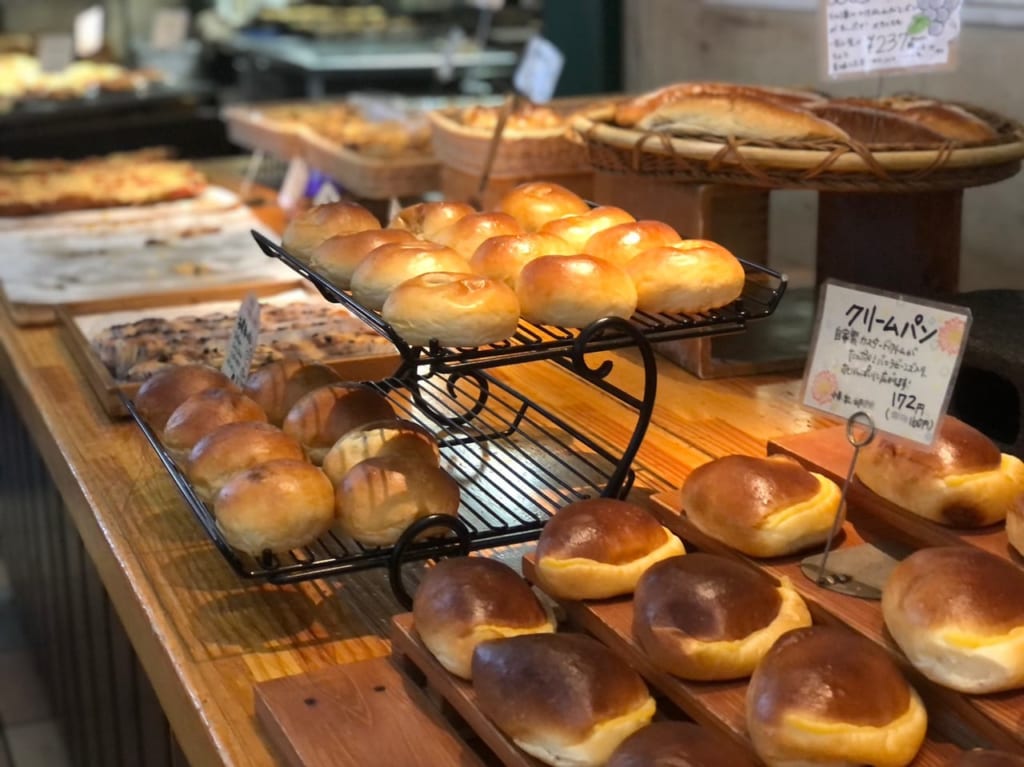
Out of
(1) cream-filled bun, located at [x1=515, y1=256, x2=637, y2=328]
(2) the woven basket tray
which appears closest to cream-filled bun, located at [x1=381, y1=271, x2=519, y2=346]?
(1) cream-filled bun, located at [x1=515, y1=256, x2=637, y2=328]

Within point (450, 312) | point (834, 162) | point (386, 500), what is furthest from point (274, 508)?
point (834, 162)

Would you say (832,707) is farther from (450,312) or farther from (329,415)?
(329,415)

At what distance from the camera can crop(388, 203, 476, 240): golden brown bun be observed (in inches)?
67.1

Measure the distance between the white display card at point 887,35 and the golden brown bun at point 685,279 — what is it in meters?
0.80

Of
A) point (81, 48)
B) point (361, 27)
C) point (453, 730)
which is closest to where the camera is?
point (453, 730)

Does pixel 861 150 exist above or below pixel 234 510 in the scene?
above

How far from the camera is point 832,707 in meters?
0.96

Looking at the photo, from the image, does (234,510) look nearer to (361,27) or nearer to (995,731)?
(995,731)

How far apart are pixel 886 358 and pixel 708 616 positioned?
316mm

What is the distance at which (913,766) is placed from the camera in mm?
989

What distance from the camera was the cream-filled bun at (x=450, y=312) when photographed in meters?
1.31

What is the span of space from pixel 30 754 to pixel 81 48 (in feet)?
10.2

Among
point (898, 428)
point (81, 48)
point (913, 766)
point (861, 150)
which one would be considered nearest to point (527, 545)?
point (898, 428)

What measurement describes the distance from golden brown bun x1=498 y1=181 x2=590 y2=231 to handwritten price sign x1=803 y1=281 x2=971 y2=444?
0.52 meters
